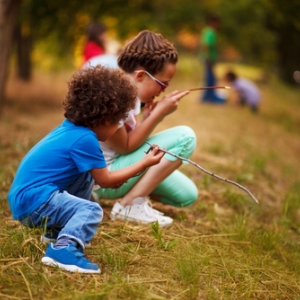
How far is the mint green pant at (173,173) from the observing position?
295cm

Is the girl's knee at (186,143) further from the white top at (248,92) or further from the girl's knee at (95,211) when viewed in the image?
the white top at (248,92)

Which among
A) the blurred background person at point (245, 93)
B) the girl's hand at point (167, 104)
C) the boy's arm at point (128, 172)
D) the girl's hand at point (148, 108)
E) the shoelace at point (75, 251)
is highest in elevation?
the girl's hand at point (167, 104)

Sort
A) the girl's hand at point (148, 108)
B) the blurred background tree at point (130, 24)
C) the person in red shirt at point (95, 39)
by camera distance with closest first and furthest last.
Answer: the girl's hand at point (148, 108), the person in red shirt at point (95, 39), the blurred background tree at point (130, 24)

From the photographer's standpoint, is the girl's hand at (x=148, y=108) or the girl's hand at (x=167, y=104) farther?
the girl's hand at (x=148, y=108)

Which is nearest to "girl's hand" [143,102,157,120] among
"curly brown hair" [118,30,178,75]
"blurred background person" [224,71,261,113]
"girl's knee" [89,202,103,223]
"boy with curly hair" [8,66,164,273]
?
"curly brown hair" [118,30,178,75]

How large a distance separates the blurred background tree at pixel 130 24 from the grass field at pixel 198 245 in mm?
2530

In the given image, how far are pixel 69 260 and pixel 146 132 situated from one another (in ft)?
3.53

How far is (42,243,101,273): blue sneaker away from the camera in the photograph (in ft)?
6.77

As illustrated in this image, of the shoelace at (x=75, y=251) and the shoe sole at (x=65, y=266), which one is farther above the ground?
the shoelace at (x=75, y=251)

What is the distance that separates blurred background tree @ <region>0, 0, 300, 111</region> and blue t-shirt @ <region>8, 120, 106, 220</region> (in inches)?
133

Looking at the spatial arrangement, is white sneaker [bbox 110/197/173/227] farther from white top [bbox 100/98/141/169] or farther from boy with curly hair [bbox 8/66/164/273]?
boy with curly hair [bbox 8/66/164/273]

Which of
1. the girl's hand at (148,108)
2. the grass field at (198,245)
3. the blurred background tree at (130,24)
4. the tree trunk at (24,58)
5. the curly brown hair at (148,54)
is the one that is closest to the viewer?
the grass field at (198,245)

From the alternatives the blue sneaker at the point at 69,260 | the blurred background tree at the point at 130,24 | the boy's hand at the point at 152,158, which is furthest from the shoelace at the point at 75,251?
the blurred background tree at the point at 130,24

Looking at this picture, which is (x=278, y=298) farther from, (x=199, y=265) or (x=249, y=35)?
(x=249, y=35)
